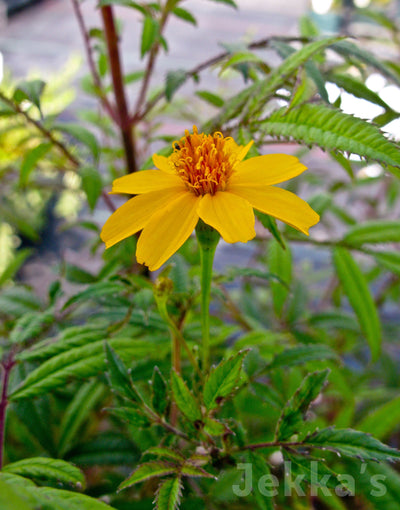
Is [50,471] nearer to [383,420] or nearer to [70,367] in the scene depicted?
[70,367]

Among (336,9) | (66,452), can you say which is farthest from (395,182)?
(336,9)

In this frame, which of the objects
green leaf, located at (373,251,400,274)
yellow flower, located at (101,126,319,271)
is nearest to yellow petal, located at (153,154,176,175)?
yellow flower, located at (101,126,319,271)

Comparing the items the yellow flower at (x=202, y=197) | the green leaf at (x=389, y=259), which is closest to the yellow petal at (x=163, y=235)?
the yellow flower at (x=202, y=197)

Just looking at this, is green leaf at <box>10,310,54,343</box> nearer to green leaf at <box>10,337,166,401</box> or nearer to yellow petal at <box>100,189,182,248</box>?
green leaf at <box>10,337,166,401</box>

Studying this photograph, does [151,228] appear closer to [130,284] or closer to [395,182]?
[130,284]

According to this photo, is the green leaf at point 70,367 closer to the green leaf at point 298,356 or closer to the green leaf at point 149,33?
the green leaf at point 298,356

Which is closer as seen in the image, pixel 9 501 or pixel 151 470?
pixel 9 501

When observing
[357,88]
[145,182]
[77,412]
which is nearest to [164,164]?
[145,182]
